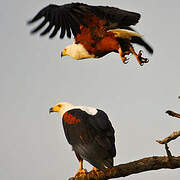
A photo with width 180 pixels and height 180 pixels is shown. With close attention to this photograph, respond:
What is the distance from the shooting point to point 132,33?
7.23 metres

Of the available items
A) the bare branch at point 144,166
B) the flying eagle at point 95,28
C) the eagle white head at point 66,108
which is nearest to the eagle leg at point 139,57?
the flying eagle at point 95,28

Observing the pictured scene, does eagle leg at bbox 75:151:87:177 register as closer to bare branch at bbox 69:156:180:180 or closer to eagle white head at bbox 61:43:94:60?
bare branch at bbox 69:156:180:180

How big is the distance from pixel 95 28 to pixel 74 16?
32.8 inches

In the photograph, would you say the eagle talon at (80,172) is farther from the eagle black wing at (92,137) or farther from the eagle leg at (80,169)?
the eagle black wing at (92,137)

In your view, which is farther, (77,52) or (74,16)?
(77,52)

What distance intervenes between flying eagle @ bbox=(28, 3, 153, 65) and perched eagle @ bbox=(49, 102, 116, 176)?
4.21 feet

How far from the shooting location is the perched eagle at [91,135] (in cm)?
605

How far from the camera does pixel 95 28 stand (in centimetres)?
748

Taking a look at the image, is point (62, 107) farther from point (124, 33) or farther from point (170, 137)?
point (170, 137)

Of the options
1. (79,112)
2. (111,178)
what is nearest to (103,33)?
(79,112)

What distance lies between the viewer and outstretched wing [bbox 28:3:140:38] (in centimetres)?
620

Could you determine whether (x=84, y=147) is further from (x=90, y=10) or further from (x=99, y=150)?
(x=90, y=10)

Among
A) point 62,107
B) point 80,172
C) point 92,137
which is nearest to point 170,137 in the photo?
point 92,137

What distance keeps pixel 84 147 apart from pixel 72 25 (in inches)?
74.3
